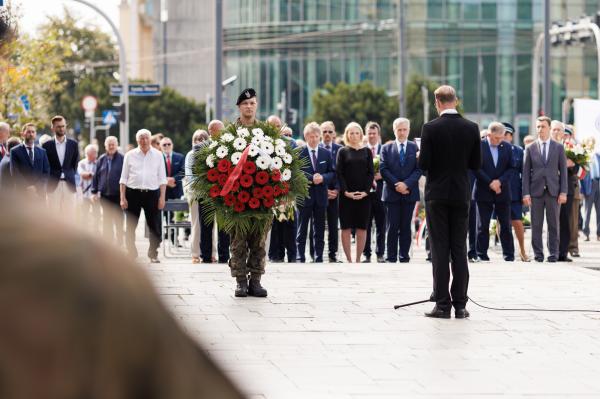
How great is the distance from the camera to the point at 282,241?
19.7 m

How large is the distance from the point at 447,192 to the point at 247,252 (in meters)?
2.73

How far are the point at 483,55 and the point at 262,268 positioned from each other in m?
69.6

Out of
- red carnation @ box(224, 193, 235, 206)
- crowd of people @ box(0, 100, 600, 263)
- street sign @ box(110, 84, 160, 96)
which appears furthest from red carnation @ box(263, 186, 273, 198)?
street sign @ box(110, 84, 160, 96)

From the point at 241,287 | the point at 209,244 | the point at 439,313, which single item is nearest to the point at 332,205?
the point at 209,244

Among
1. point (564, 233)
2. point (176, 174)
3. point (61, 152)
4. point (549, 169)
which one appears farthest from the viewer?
point (176, 174)

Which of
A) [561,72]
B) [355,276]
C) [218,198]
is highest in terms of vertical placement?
[561,72]

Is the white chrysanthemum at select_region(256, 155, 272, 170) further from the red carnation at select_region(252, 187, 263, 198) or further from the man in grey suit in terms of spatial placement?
the man in grey suit

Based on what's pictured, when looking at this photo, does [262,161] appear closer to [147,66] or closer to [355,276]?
[355,276]

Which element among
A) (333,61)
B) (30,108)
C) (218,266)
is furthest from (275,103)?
(218,266)

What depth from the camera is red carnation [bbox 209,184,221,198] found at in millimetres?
13367

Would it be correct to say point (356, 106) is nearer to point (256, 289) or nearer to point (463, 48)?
point (463, 48)

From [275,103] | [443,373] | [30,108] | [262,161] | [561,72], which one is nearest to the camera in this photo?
[443,373]

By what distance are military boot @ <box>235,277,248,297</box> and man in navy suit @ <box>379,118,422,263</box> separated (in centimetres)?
592

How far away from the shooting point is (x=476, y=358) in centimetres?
922
